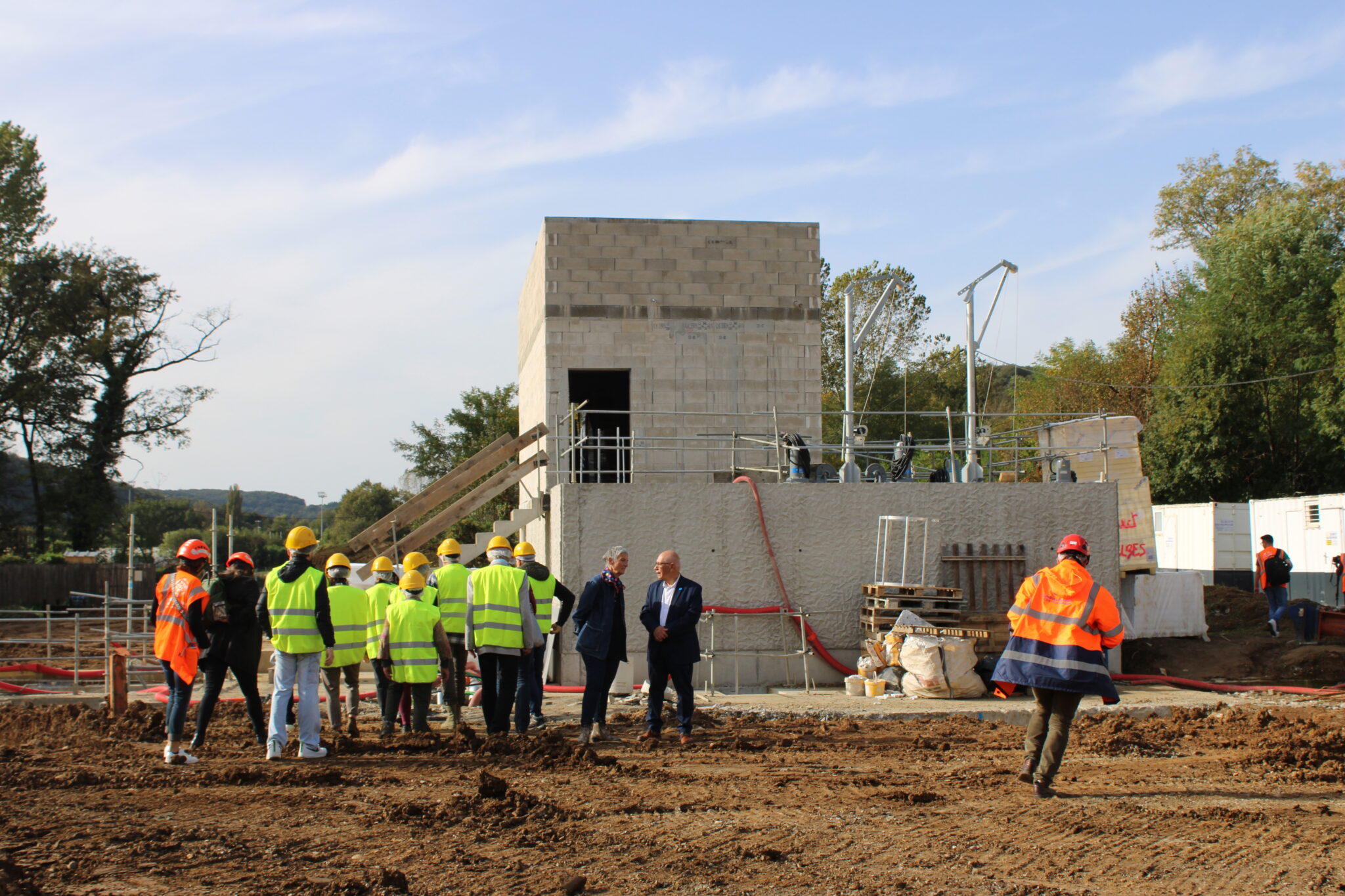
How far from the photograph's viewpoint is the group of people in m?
8.62

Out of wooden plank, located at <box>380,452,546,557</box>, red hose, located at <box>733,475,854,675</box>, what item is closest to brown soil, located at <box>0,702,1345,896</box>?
red hose, located at <box>733,475,854,675</box>

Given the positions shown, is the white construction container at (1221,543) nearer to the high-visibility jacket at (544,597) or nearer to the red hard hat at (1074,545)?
the high-visibility jacket at (544,597)

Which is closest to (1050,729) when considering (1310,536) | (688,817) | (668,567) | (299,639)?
(688,817)

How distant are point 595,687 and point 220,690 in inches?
121

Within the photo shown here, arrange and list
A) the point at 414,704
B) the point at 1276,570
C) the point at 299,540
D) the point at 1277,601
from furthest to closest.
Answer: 1. the point at 1277,601
2. the point at 1276,570
3. the point at 414,704
4. the point at 299,540

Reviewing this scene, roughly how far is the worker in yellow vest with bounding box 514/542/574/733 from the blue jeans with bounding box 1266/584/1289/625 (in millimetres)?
12511

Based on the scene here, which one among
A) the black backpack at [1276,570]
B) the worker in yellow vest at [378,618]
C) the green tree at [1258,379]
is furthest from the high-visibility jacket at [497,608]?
the green tree at [1258,379]

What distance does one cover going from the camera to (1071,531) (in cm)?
1379

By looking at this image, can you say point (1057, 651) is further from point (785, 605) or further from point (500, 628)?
point (785, 605)

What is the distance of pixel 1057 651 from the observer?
7.04 metres

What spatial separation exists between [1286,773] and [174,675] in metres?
8.35

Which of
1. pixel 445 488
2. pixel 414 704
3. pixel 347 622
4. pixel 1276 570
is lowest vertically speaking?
pixel 414 704

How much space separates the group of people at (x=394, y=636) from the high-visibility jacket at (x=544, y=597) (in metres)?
0.01

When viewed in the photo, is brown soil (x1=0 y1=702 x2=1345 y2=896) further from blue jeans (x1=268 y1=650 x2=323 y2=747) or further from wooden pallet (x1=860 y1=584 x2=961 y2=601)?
wooden pallet (x1=860 y1=584 x2=961 y2=601)
